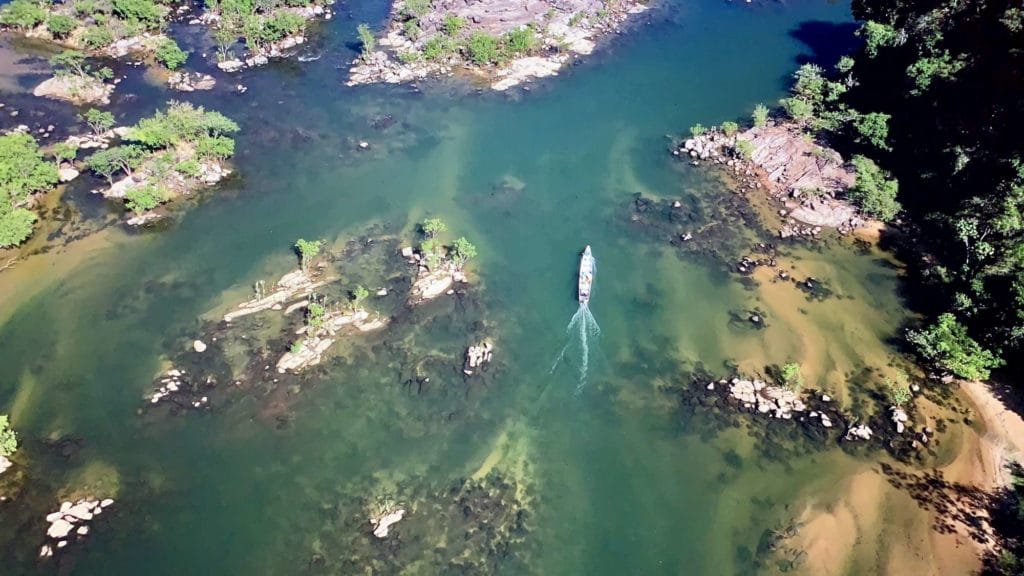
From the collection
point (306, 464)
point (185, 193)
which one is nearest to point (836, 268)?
point (306, 464)

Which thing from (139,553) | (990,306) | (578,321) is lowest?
(139,553)

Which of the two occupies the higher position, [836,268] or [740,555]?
[836,268]

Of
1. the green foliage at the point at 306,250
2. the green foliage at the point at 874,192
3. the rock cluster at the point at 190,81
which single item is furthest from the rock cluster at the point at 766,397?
the rock cluster at the point at 190,81

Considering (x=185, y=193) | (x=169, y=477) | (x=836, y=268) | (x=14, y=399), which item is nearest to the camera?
(x=169, y=477)

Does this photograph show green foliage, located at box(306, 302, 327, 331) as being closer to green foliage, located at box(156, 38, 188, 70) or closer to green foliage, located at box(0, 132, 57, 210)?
green foliage, located at box(0, 132, 57, 210)

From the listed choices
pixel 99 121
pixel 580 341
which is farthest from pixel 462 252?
pixel 99 121

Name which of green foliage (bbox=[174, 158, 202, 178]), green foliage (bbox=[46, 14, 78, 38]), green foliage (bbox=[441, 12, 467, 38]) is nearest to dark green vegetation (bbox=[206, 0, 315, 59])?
green foliage (bbox=[46, 14, 78, 38])

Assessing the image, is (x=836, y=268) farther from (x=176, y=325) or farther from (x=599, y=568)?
(x=176, y=325)

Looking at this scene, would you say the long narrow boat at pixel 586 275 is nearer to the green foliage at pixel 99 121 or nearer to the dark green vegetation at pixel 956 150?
the dark green vegetation at pixel 956 150
